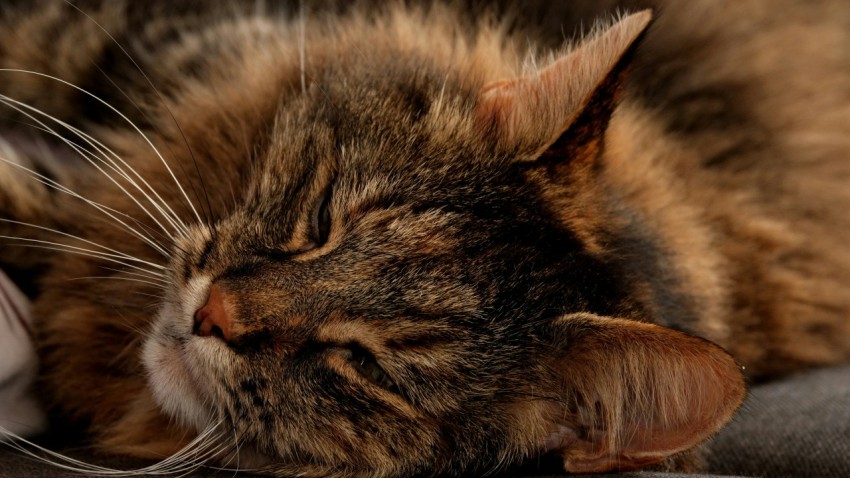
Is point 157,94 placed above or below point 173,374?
above

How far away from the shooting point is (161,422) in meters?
1.25

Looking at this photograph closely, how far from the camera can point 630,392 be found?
102cm

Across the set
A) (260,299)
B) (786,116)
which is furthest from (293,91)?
(786,116)

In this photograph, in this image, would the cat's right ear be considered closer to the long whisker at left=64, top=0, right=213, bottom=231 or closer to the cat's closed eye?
the cat's closed eye

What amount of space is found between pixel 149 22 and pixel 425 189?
28.5 inches

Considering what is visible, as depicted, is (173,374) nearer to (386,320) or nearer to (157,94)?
(386,320)

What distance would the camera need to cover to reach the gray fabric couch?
49.6 inches

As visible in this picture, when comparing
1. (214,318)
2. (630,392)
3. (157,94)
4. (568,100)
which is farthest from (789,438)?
(157,94)

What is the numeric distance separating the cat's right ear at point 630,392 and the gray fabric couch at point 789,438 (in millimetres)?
250

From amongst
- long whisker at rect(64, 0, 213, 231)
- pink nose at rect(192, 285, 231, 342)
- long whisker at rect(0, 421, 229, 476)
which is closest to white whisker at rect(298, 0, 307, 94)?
long whisker at rect(64, 0, 213, 231)

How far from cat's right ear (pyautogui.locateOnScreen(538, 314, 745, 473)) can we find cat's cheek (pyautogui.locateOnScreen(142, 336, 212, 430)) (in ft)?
1.56

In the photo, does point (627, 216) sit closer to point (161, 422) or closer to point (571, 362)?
point (571, 362)

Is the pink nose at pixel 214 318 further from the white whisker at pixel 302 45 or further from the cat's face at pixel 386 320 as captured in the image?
the white whisker at pixel 302 45

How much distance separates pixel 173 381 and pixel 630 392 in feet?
2.03
